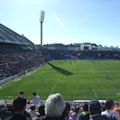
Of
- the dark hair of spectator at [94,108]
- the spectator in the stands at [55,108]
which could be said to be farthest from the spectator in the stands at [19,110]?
the dark hair of spectator at [94,108]

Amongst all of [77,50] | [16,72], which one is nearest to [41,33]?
[77,50]

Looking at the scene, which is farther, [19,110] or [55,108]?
[19,110]

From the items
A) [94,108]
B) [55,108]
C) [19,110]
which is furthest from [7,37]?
[55,108]

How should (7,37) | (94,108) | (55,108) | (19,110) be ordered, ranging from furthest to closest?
1. (7,37)
2. (94,108)
3. (19,110)
4. (55,108)

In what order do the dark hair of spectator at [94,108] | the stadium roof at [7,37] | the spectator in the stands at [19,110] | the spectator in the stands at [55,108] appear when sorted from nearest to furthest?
the spectator in the stands at [55,108] → the spectator in the stands at [19,110] → the dark hair of spectator at [94,108] → the stadium roof at [7,37]

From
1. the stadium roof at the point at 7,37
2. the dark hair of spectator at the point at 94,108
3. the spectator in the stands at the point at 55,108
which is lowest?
the dark hair of spectator at the point at 94,108

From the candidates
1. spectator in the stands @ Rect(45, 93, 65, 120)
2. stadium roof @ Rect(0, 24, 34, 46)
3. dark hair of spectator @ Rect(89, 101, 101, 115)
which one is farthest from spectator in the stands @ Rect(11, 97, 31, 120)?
stadium roof @ Rect(0, 24, 34, 46)

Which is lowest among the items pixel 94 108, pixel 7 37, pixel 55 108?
pixel 94 108

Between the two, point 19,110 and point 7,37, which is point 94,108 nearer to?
point 19,110

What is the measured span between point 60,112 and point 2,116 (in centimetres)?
283

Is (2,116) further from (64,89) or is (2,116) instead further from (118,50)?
(118,50)

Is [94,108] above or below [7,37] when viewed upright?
below

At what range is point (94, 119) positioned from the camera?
21.5 ft

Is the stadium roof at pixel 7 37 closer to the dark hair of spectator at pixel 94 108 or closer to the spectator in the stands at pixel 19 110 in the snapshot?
the dark hair of spectator at pixel 94 108
